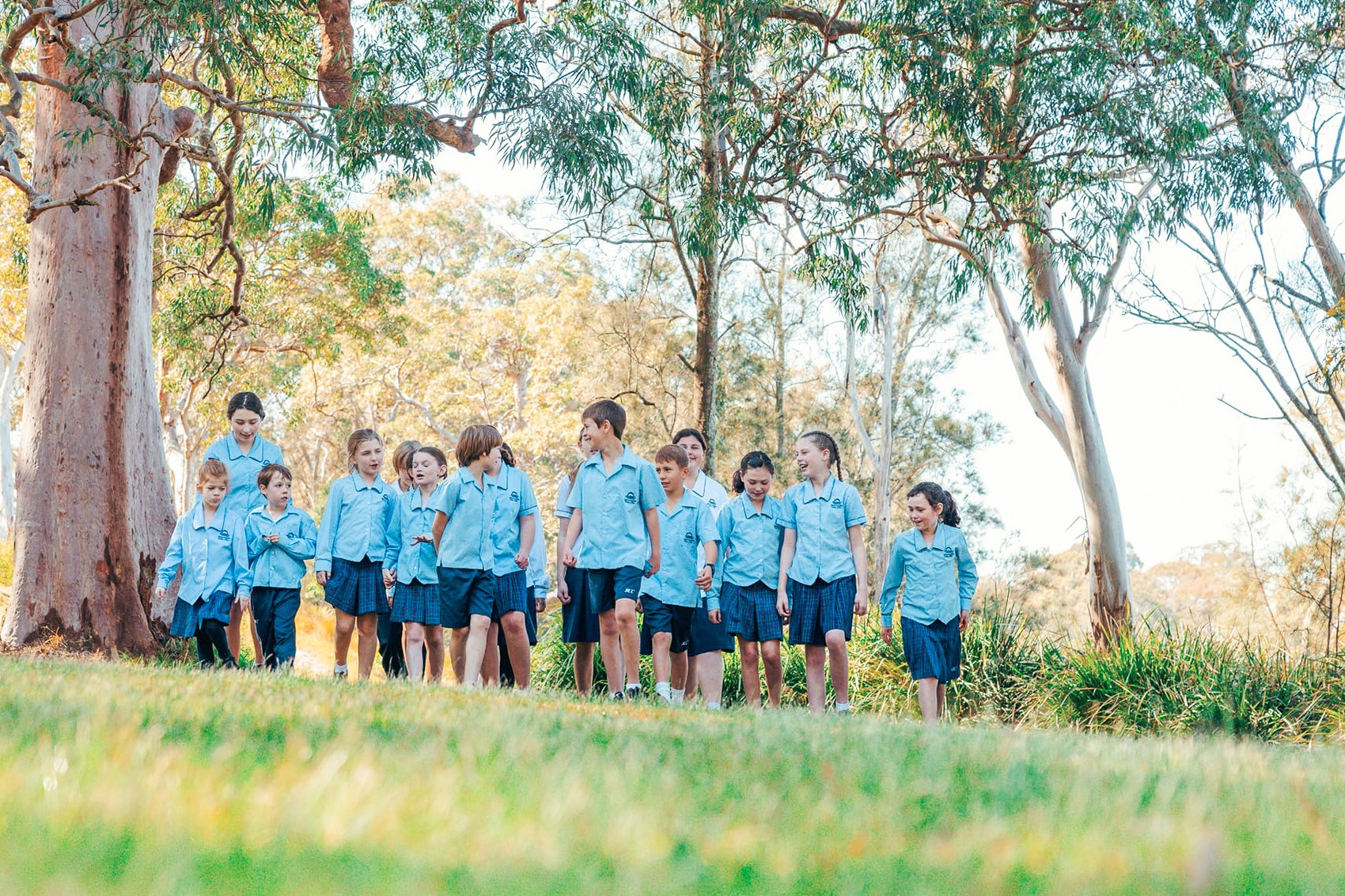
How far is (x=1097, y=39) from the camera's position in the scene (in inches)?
499

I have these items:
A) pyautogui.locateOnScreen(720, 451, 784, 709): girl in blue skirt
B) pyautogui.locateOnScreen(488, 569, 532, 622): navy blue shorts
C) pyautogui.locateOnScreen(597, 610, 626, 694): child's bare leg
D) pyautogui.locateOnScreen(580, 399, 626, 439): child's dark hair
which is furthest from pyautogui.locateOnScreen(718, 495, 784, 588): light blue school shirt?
pyautogui.locateOnScreen(488, 569, 532, 622): navy blue shorts

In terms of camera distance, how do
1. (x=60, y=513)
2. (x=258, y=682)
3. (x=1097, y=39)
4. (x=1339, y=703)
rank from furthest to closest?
(x=1097, y=39)
(x=60, y=513)
(x=1339, y=703)
(x=258, y=682)

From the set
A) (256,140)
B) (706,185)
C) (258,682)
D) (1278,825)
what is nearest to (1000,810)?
(1278,825)

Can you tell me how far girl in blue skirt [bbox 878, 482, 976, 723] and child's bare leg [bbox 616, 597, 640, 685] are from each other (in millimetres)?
1773

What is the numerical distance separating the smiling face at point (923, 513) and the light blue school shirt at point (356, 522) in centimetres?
385

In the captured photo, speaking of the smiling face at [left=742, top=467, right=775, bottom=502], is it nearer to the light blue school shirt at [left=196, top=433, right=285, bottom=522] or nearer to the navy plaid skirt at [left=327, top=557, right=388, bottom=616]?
the navy plaid skirt at [left=327, top=557, right=388, bottom=616]

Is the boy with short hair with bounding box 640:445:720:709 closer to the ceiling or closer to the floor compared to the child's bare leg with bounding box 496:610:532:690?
closer to the ceiling

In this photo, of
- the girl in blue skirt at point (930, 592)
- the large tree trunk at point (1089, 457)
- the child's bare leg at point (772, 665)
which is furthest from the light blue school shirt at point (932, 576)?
the large tree trunk at point (1089, 457)

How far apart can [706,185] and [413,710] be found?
33.7 feet

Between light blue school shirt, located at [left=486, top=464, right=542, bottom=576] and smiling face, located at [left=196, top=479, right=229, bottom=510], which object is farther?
smiling face, located at [left=196, top=479, right=229, bottom=510]

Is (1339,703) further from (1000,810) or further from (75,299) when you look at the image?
(75,299)

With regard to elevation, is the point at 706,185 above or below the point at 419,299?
below

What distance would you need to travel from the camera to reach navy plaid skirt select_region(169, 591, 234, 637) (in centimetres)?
862

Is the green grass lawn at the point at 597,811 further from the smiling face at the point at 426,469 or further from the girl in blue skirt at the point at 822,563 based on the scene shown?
the smiling face at the point at 426,469
